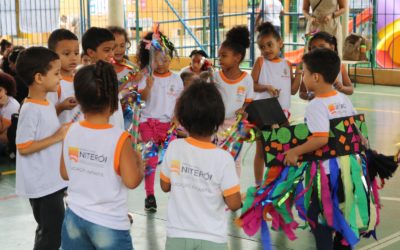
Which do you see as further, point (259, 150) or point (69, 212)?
point (259, 150)

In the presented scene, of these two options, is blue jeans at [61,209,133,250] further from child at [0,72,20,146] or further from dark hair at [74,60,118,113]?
child at [0,72,20,146]

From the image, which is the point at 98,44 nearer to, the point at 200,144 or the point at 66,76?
the point at 66,76

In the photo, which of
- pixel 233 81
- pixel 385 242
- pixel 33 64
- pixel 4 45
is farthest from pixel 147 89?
pixel 4 45

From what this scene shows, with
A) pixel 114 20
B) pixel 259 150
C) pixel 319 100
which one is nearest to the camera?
pixel 319 100

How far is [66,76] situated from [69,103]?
359mm

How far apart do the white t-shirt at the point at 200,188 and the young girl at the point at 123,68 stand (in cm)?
210

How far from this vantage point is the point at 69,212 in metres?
3.11

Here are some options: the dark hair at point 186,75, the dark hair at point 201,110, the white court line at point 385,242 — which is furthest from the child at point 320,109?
the dark hair at point 186,75

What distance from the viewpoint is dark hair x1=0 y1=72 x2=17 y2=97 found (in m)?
7.04

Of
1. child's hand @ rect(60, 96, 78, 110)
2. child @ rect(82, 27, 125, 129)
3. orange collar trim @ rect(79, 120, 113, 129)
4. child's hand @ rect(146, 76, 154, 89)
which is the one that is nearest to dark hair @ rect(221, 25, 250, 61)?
child's hand @ rect(146, 76, 154, 89)

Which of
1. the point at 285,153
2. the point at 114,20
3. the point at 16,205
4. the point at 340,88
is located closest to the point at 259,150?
the point at 340,88

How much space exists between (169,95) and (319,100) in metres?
1.67

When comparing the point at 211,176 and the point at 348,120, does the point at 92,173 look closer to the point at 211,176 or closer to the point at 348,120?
the point at 211,176

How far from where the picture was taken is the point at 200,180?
9.84 ft
